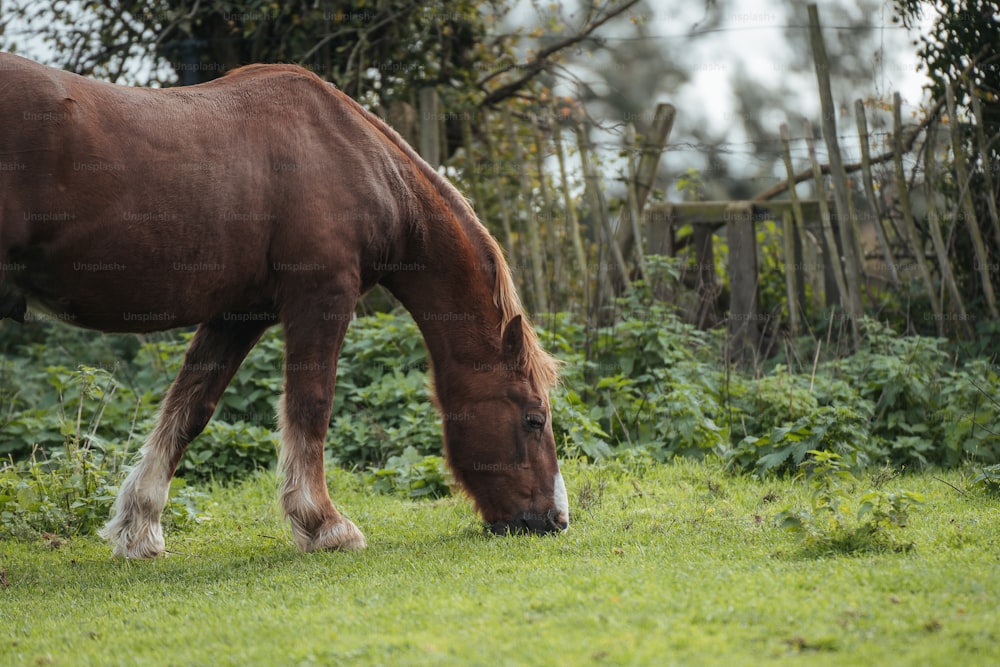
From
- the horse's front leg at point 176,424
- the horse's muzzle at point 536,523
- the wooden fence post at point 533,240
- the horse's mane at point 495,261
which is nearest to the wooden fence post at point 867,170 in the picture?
the wooden fence post at point 533,240

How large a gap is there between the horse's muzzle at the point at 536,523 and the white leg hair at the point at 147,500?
1.68 m

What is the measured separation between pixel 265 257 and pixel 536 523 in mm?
1745

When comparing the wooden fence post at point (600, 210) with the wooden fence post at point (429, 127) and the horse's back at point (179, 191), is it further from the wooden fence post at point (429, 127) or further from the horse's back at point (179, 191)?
the horse's back at point (179, 191)

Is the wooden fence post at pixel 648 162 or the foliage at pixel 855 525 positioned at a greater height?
the wooden fence post at pixel 648 162

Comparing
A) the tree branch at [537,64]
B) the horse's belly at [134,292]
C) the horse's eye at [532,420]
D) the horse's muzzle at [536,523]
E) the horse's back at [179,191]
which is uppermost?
the tree branch at [537,64]

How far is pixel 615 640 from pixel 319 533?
2.02 meters

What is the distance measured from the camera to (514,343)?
4699 millimetres

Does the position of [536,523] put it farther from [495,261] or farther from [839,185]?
[839,185]

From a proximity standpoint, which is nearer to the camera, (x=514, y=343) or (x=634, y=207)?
(x=514, y=343)

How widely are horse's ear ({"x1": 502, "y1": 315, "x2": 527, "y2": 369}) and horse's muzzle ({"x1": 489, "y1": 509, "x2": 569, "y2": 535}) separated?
720 millimetres

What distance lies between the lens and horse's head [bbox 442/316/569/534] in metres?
4.55

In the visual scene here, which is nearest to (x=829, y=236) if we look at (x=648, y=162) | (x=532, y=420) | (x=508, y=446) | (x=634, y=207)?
(x=634, y=207)

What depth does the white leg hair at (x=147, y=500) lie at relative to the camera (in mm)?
4629

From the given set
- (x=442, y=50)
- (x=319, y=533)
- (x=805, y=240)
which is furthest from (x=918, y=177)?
(x=319, y=533)
